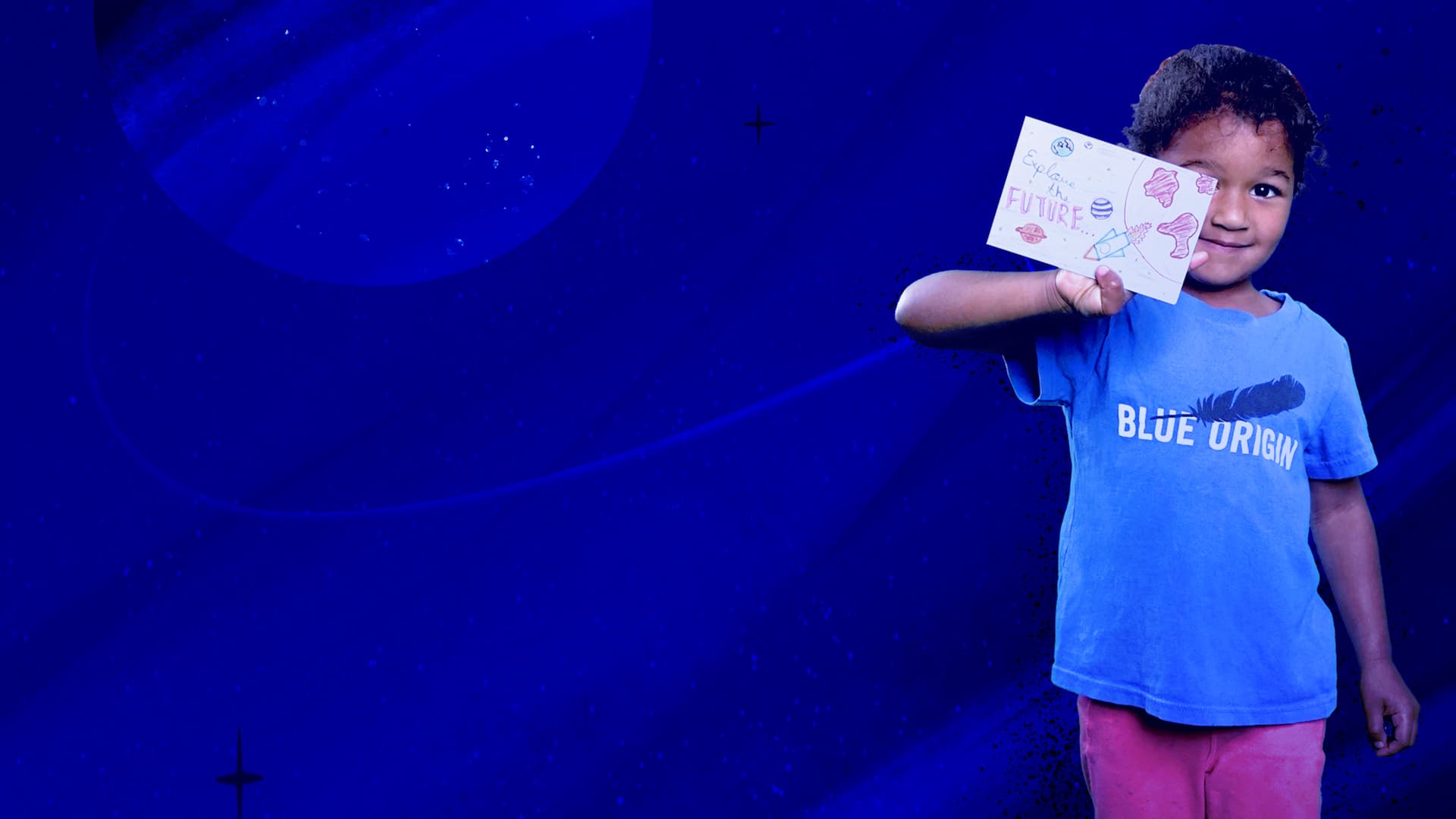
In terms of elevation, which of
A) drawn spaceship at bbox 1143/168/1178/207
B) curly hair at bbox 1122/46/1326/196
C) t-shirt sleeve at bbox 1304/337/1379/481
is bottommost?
t-shirt sleeve at bbox 1304/337/1379/481

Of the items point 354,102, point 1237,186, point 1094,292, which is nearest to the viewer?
point 1094,292

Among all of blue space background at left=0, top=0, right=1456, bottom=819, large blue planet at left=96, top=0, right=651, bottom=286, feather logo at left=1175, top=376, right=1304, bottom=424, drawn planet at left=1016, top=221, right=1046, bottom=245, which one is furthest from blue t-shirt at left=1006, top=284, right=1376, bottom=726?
large blue planet at left=96, top=0, right=651, bottom=286

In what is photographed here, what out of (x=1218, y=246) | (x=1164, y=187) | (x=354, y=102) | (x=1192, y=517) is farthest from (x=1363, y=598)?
(x=354, y=102)

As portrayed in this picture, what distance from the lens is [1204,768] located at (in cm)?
136

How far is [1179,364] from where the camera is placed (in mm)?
1390

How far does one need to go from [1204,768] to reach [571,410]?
1.03 meters

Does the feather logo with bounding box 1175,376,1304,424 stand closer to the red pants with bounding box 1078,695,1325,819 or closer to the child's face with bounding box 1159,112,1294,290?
the child's face with bounding box 1159,112,1294,290

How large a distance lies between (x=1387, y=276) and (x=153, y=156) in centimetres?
187

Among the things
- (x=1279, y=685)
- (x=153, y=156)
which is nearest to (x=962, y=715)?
(x=1279, y=685)

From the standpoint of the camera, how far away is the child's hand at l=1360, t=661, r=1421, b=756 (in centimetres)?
148

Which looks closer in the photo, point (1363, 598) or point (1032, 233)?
point (1032, 233)

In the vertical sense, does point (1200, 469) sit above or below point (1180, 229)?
below

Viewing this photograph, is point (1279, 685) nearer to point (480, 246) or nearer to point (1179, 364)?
point (1179, 364)

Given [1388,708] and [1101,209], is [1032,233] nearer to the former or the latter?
[1101,209]
